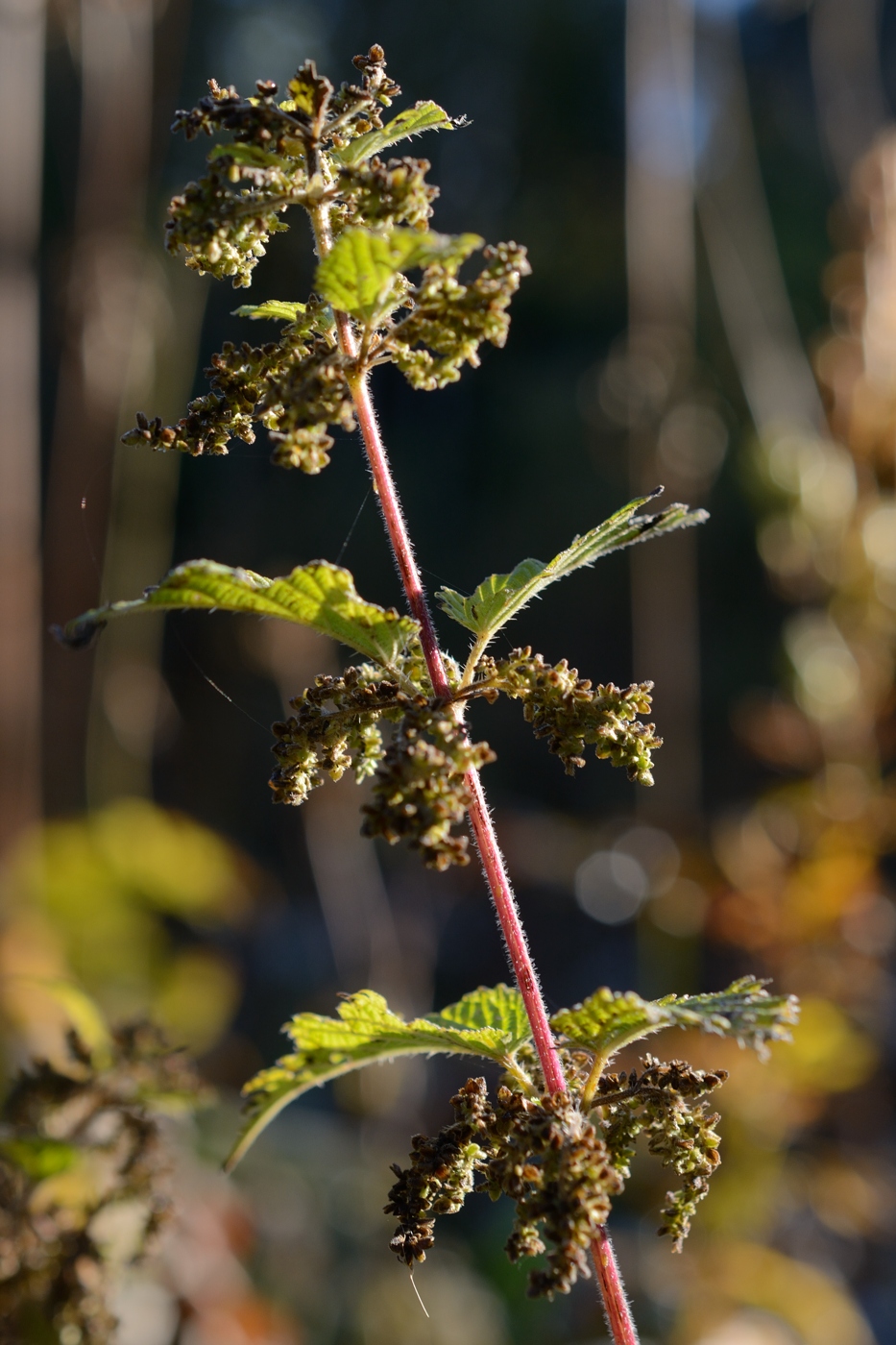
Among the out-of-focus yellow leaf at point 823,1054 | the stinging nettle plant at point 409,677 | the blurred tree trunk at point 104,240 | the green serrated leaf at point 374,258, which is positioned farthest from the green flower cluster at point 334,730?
the blurred tree trunk at point 104,240

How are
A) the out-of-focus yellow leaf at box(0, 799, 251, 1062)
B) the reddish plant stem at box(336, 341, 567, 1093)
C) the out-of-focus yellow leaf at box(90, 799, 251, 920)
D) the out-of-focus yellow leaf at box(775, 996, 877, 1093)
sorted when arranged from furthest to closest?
the out-of-focus yellow leaf at box(90, 799, 251, 920) < the out-of-focus yellow leaf at box(0, 799, 251, 1062) < the out-of-focus yellow leaf at box(775, 996, 877, 1093) < the reddish plant stem at box(336, 341, 567, 1093)

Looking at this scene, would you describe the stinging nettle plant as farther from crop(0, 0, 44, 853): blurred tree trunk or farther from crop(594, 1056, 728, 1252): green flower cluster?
crop(0, 0, 44, 853): blurred tree trunk

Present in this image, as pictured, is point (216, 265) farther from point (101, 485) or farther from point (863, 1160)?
point (101, 485)

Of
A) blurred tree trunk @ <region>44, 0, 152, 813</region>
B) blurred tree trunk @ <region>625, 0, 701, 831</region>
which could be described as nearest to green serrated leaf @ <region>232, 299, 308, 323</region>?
blurred tree trunk @ <region>625, 0, 701, 831</region>

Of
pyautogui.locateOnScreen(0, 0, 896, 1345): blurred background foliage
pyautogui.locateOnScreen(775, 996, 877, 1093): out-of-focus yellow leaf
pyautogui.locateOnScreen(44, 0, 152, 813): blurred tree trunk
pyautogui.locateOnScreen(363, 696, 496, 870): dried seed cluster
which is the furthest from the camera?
pyautogui.locateOnScreen(44, 0, 152, 813): blurred tree trunk

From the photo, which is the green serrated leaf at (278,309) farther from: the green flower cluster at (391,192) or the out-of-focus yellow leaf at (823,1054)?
the out-of-focus yellow leaf at (823,1054)

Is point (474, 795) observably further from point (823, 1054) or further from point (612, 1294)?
point (823, 1054)
